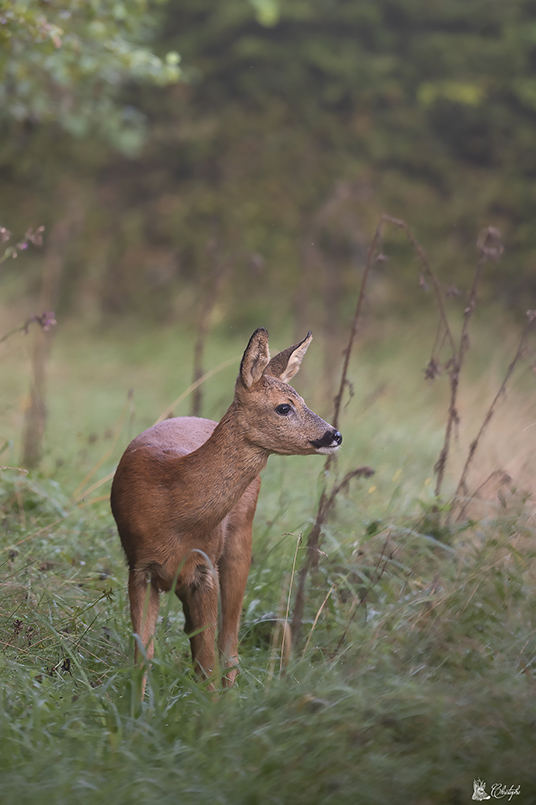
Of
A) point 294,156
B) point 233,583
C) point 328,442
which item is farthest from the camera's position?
point 294,156

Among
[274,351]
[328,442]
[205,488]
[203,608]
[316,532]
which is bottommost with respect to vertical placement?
[203,608]

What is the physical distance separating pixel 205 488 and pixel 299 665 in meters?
0.74

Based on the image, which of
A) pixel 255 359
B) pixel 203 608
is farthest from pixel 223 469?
pixel 203 608

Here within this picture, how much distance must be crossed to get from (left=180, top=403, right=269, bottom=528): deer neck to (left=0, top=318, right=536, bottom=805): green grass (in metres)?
0.46

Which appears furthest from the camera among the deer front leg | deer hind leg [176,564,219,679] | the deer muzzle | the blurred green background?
the deer front leg

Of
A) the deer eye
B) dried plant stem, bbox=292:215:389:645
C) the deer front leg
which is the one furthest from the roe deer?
dried plant stem, bbox=292:215:389:645

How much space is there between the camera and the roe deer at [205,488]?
348 centimetres

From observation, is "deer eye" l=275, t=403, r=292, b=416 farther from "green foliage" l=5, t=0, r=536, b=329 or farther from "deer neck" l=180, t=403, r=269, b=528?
"green foliage" l=5, t=0, r=536, b=329

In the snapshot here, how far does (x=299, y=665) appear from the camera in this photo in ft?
10.2

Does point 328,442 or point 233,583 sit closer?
point 328,442

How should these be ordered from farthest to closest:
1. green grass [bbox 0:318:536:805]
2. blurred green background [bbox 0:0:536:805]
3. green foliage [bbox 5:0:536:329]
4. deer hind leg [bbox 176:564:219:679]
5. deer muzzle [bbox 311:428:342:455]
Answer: green foliage [bbox 5:0:536:329], deer hind leg [bbox 176:564:219:679], deer muzzle [bbox 311:428:342:455], blurred green background [bbox 0:0:536:805], green grass [bbox 0:318:536:805]

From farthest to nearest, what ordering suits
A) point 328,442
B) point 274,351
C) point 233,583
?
point 274,351 < point 233,583 < point 328,442

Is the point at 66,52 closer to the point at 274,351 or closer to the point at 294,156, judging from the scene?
the point at 274,351

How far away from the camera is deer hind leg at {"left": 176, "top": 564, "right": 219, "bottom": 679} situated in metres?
3.55
